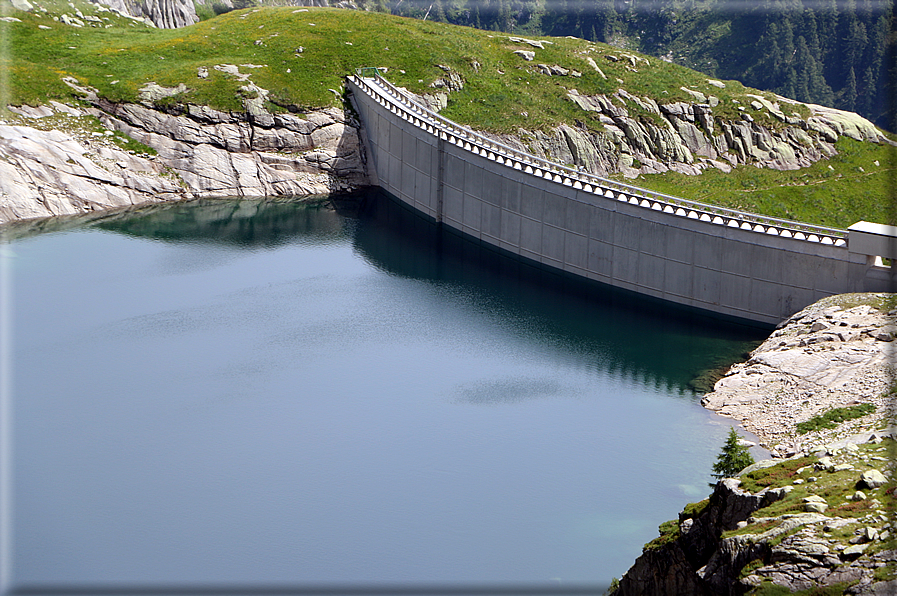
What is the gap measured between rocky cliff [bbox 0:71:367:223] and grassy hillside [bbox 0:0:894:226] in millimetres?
Answer: 2117

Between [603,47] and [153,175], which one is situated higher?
[603,47]

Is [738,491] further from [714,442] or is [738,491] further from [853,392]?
[853,392]

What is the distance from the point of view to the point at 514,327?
202 ft

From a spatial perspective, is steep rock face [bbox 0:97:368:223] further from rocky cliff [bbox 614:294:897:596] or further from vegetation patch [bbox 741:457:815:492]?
vegetation patch [bbox 741:457:815:492]

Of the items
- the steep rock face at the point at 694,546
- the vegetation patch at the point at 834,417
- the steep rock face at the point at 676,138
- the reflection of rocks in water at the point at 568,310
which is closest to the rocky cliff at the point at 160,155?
the steep rock face at the point at 676,138

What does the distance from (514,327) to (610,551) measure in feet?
84.5

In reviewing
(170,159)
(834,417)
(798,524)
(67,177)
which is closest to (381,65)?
(170,159)

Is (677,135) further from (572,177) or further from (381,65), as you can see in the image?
(572,177)

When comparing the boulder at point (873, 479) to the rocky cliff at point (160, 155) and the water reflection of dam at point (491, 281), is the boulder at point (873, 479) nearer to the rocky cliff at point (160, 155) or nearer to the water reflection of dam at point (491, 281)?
the water reflection of dam at point (491, 281)

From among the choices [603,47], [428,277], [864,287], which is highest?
[603,47]

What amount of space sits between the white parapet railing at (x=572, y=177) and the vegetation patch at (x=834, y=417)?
16.6 metres

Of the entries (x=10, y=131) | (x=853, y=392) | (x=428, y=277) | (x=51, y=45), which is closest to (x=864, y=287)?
(x=853, y=392)

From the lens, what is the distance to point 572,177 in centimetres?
7312

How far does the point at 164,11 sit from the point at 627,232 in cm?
10075
